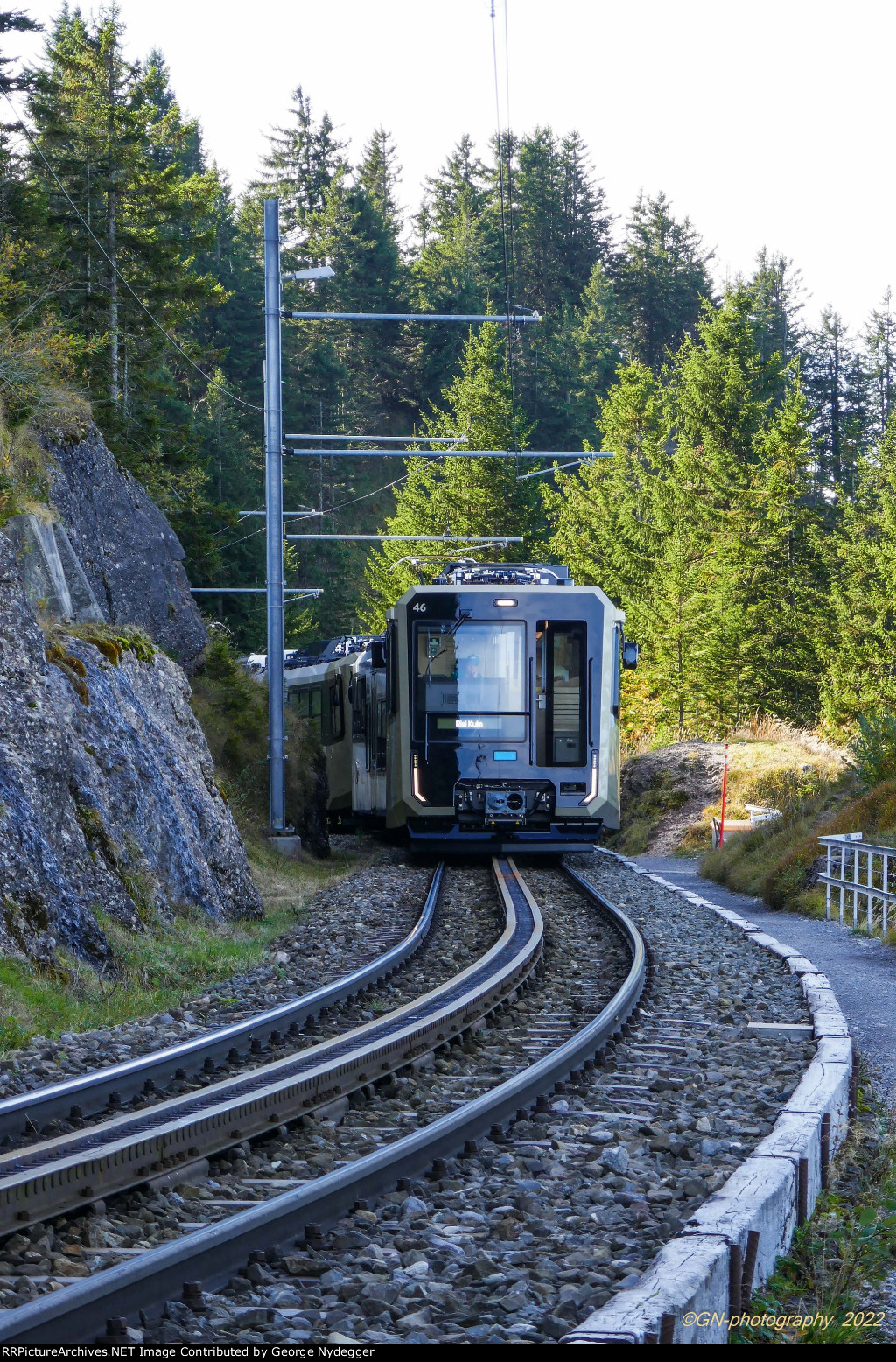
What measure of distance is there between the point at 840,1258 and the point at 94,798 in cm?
812

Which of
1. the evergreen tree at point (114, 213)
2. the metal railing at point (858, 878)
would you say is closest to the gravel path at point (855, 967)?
the metal railing at point (858, 878)

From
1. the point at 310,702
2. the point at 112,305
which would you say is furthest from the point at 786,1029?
the point at 112,305

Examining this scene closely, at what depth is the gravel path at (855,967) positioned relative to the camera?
8109 millimetres

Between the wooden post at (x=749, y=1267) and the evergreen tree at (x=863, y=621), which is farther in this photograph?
the evergreen tree at (x=863, y=621)

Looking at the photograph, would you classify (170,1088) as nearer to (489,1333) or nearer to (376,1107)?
(376,1107)

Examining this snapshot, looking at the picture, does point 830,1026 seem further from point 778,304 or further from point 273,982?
point 778,304

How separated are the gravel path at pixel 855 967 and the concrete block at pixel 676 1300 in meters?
3.13

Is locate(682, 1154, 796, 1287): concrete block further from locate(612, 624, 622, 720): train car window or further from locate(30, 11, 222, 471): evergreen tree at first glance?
locate(30, 11, 222, 471): evergreen tree

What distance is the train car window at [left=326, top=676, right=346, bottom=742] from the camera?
2742 centimetres

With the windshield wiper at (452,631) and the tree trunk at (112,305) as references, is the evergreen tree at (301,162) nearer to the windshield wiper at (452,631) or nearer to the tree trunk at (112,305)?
the tree trunk at (112,305)

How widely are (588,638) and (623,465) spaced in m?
45.8

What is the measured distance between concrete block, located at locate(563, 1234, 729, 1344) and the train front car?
15.0m

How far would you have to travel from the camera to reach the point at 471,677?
19.3 metres

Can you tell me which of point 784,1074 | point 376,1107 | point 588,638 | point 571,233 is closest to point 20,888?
point 376,1107
